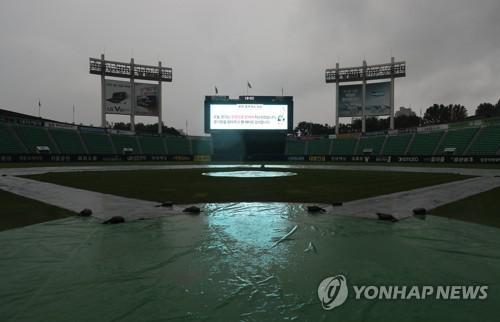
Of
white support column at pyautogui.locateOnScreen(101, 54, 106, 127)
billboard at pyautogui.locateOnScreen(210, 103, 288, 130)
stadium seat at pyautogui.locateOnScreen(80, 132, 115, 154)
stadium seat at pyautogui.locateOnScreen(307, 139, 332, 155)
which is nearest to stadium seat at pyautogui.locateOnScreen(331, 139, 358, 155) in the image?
stadium seat at pyautogui.locateOnScreen(307, 139, 332, 155)

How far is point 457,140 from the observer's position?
159 feet

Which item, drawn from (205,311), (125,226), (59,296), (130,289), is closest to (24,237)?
(125,226)

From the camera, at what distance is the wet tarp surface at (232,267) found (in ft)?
10.7

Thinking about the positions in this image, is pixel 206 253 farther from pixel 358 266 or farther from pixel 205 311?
pixel 358 266

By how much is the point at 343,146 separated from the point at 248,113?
26308mm

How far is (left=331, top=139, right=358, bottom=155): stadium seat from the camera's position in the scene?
62909 millimetres

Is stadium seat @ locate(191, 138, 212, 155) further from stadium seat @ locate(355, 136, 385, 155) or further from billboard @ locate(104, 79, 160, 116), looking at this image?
stadium seat @ locate(355, 136, 385, 155)

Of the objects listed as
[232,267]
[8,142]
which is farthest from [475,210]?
[8,142]

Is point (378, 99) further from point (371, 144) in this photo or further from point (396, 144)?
point (396, 144)

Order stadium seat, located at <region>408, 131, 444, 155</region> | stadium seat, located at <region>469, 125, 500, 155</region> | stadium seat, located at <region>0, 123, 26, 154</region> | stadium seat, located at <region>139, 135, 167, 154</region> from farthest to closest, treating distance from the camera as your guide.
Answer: stadium seat, located at <region>139, 135, 167, 154</region>
stadium seat, located at <region>408, 131, 444, 155</region>
stadium seat, located at <region>0, 123, 26, 154</region>
stadium seat, located at <region>469, 125, 500, 155</region>

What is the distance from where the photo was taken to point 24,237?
6.04 meters

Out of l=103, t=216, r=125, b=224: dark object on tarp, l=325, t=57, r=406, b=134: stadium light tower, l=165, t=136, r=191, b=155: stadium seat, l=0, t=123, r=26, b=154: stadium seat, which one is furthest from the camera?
l=165, t=136, r=191, b=155: stadium seat

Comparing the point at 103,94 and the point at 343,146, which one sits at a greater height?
the point at 103,94

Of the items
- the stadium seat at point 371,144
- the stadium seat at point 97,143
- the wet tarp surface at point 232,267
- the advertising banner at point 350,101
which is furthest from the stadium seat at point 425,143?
the stadium seat at point 97,143
